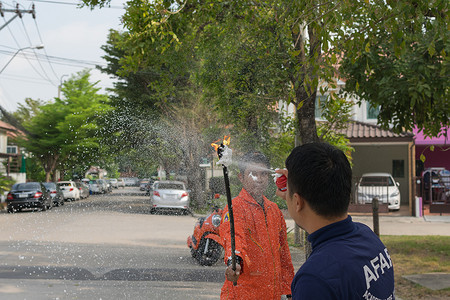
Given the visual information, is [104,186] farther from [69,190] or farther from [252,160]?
[252,160]

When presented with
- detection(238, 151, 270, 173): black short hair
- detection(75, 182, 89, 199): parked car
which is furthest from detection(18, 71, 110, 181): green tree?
detection(238, 151, 270, 173): black short hair

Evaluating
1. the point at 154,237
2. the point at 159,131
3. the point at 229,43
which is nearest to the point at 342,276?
the point at 229,43

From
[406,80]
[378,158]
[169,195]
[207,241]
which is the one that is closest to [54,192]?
[169,195]

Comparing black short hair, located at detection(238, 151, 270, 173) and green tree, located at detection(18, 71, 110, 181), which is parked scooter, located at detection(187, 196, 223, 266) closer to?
black short hair, located at detection(238, 151, 270, 173)

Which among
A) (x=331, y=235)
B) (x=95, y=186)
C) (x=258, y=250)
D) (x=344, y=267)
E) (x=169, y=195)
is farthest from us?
(x=95, y=186)

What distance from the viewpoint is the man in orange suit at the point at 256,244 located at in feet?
11.4

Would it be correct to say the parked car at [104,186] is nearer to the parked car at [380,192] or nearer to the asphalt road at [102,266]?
the parked car at [380,192]

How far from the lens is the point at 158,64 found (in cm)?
938

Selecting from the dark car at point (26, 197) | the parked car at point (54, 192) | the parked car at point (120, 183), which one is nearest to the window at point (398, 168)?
the dark car at point (26, 197)

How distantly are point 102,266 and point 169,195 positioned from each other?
44.3 feet

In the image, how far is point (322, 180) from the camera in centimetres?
187

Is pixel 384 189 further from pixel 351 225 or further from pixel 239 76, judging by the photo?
pixel 351 225

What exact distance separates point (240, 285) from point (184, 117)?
2535 centimetres

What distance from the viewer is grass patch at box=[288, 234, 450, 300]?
7.45 meters
